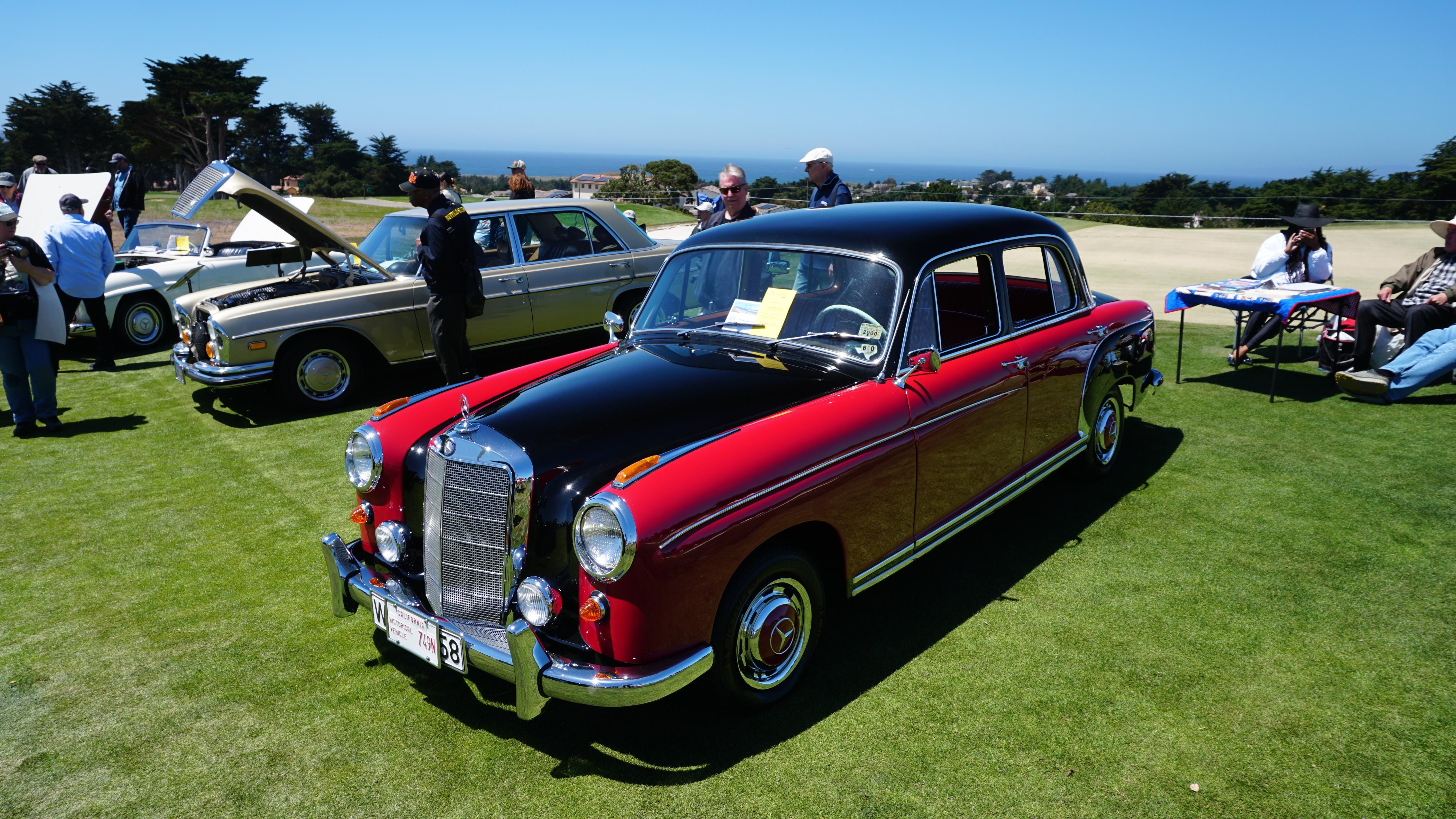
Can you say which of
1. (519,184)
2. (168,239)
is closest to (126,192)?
(168,239)

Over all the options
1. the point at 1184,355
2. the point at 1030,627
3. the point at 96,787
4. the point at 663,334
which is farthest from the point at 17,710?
the point at 1184,355

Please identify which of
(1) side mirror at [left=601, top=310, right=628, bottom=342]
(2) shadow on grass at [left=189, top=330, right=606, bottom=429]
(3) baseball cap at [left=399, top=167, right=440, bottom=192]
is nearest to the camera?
(1) side mirror at [left=601, top=310, right=628, bottom=342]

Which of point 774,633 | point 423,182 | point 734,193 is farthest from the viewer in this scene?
point 734,193

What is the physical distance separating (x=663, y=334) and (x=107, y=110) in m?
53.7

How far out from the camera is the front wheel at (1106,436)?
17.7 feet

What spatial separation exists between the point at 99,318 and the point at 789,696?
9.33m

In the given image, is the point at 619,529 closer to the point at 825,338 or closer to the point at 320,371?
the point at 825,338

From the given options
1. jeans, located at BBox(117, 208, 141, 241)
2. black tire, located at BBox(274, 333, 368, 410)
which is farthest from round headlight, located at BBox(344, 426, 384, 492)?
jeans, located at BBox(117, 208, 141, 241)

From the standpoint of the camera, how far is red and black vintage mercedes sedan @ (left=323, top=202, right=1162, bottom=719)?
9.43 feet

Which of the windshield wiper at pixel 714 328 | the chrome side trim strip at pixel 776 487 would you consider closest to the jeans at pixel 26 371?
the windshield wiper at pixel 714 328

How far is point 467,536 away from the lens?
3203 millimetres

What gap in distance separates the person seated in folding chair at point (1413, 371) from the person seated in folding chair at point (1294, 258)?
99 cm

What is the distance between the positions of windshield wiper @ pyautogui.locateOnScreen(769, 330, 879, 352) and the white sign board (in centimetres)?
998

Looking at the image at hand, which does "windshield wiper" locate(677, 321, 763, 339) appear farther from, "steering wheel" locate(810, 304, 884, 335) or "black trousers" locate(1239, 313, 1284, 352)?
"black trousers" locate(1239, 313, 1284, 352)
